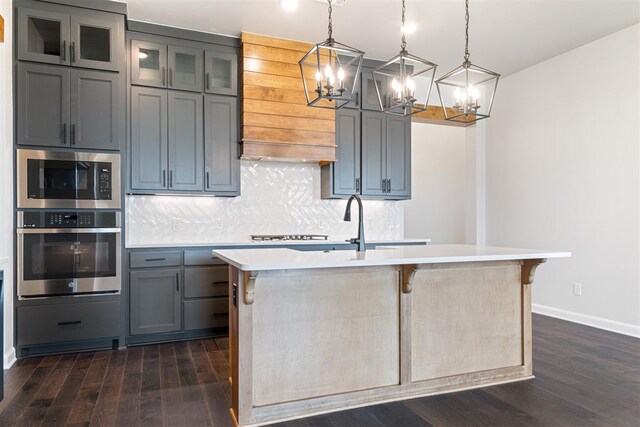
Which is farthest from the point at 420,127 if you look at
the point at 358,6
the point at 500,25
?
the point at 358,6

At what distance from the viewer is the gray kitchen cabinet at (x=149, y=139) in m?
3.92

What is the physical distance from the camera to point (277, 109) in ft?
14.2

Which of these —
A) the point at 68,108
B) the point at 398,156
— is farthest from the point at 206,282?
the point at 398,156

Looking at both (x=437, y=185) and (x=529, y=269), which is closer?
(x=529, y=269)

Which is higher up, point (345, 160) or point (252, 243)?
point (345, 160)

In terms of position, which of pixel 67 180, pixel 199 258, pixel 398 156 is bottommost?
pixel 199 258

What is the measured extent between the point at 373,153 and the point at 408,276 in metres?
2.61

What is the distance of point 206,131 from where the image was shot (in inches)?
165

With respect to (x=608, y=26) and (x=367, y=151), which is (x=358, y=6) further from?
(x=608, y=26)

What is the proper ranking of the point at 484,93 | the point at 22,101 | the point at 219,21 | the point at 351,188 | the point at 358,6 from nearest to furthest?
the point at 22,101
the point at 358,6
the point at 219,21
the point at 351,188
the point at 484,93

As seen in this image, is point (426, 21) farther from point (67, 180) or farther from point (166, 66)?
point (67, 180)

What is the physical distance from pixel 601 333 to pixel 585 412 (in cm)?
206

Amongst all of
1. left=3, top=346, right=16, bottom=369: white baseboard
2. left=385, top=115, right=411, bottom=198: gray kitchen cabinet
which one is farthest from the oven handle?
left=385, top=115, right=411, bottom=198: gray kitchen cabinet

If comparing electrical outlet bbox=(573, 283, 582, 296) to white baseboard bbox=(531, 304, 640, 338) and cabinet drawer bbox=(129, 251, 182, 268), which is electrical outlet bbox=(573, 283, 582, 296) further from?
cabinet drawer bbox=(129, 251, 182, 268)
